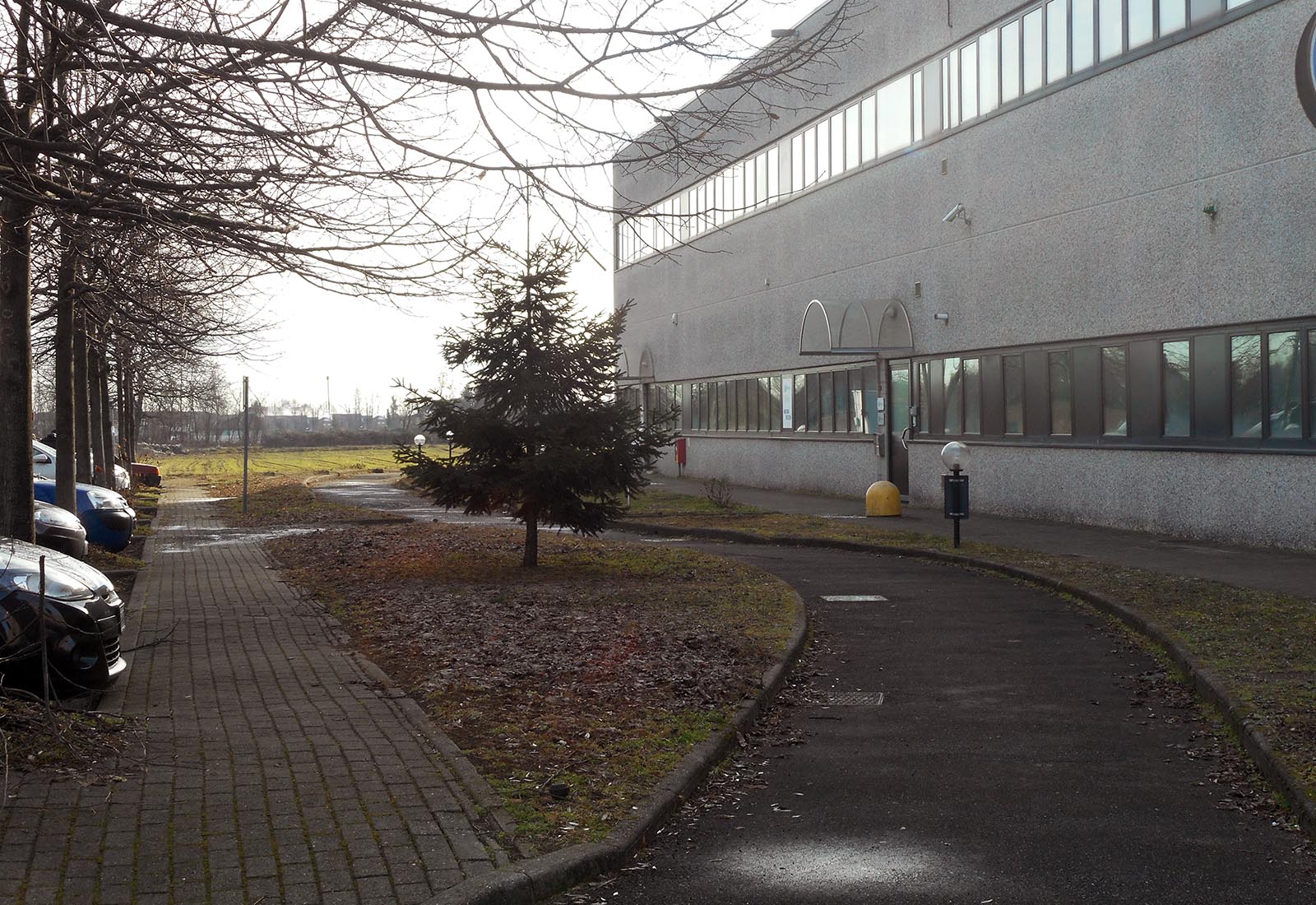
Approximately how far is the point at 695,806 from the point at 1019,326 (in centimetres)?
1836

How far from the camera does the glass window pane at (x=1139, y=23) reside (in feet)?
63.3

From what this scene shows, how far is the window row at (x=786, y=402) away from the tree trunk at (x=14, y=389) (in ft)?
41.9

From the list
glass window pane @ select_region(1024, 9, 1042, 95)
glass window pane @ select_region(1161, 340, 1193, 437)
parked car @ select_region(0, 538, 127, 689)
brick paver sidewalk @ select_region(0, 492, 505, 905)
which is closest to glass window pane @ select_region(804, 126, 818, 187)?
glass window pane @ select_region(1024, 9, 1042, 95)

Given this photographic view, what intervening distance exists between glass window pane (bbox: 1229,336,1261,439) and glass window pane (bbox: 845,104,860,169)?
13.5 meters

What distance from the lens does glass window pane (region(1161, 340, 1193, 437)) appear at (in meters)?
18.8

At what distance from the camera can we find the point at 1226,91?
17.6 m

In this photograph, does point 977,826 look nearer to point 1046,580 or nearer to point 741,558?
point 1046,580

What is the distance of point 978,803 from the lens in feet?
20.1

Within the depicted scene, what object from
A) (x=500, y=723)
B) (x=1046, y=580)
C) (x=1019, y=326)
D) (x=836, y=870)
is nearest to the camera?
(x=836, y=870)

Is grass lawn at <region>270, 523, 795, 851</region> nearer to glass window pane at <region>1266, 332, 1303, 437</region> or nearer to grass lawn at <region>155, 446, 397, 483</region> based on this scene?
glass window pane at <region>1266, 332, 1303, 437</region>

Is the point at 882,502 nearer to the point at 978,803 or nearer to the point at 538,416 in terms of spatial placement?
the point at 538,416

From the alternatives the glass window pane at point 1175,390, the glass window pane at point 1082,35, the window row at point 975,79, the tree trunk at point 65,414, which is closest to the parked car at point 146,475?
the window row at point 975,79

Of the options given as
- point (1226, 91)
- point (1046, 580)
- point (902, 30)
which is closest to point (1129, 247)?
point (1226, 91)

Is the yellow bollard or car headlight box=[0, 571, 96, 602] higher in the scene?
car headlight box=[0, 571, 96, 602]
